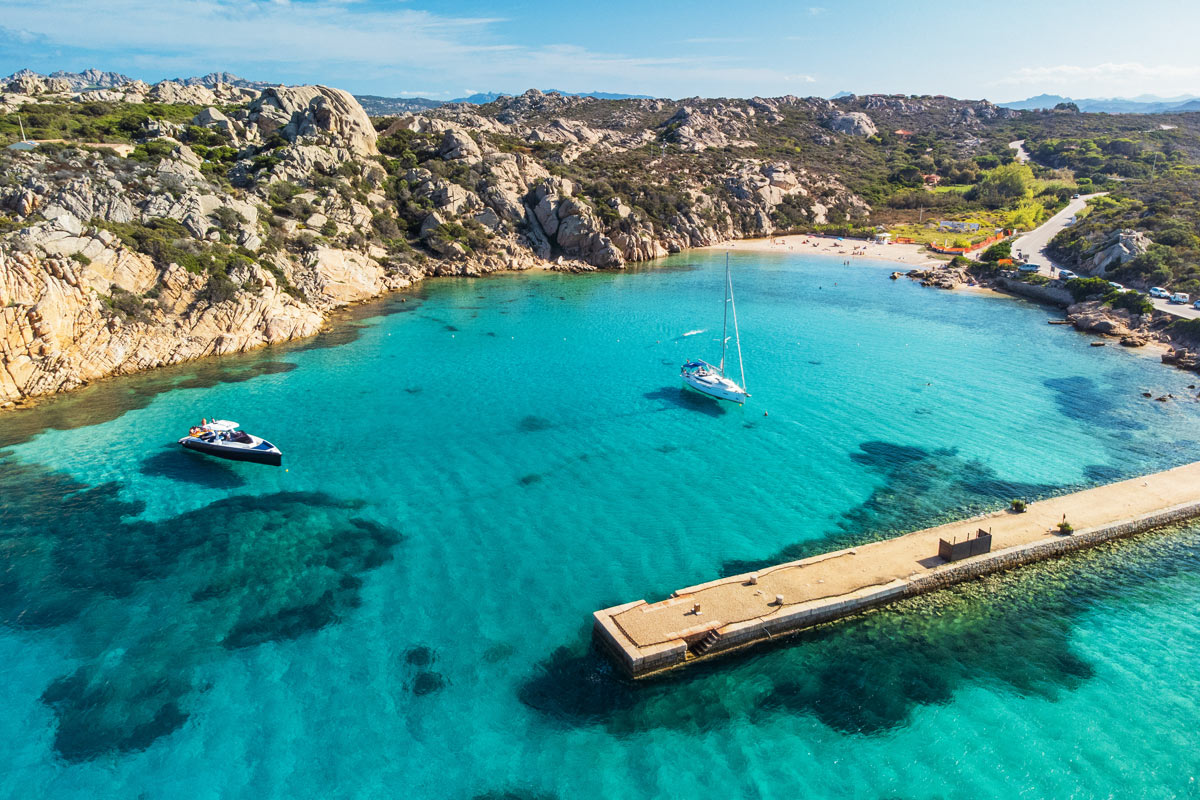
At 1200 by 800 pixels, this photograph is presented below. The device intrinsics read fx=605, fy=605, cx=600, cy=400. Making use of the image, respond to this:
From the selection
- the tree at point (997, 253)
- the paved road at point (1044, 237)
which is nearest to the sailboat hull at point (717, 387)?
the paved road at point (1044, 237)

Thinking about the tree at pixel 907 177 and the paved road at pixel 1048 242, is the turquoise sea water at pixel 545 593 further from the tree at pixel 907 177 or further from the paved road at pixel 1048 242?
the tree at pixel 907 177

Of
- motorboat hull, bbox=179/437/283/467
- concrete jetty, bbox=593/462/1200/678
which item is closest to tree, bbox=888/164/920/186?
concrete jetty, bbox=593/462/1200/678

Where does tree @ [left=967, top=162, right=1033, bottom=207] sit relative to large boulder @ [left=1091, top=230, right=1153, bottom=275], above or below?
above

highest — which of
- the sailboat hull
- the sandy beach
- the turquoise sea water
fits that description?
the sandy beach

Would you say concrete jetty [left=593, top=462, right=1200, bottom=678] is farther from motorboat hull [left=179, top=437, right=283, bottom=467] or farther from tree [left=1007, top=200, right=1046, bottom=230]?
tree [left=1007, top=200, right=1046, bottom=230]

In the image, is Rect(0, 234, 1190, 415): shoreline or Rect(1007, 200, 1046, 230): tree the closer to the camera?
Rect(0, 234, 1190, 415): shoreline

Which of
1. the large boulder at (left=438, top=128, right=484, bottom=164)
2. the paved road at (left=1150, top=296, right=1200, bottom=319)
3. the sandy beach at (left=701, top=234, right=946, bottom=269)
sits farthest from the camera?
the sandy beach at (left=701, top=234, right=946, bottom=269)

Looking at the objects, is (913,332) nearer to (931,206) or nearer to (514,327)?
(514,327)
